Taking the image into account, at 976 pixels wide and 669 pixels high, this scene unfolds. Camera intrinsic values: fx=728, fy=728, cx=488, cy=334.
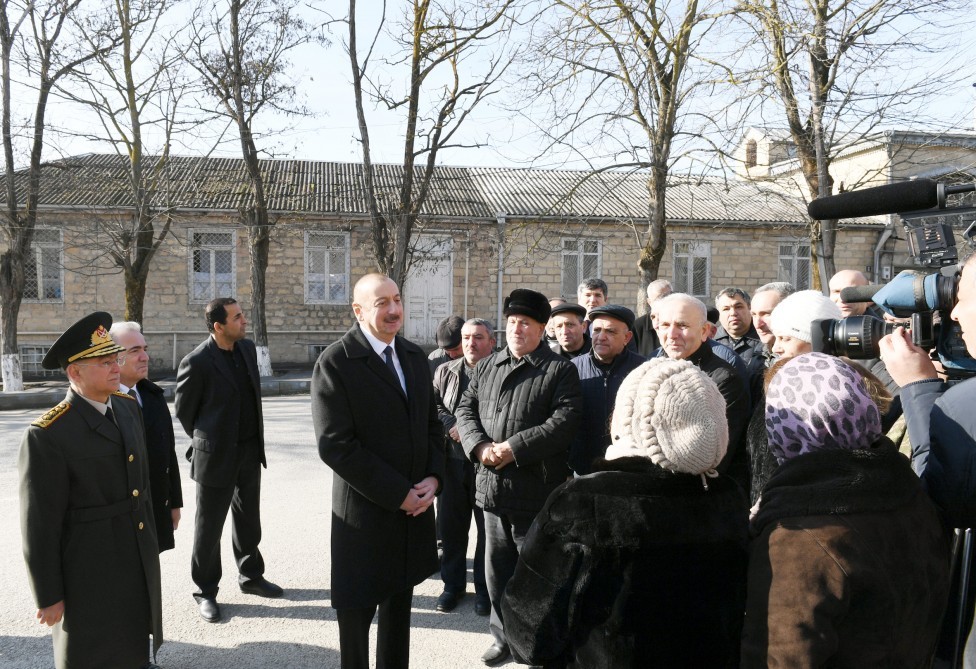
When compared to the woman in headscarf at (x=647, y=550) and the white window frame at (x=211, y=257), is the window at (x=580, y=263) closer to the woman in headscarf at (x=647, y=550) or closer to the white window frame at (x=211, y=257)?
the white window frame at (x=211, y=257)

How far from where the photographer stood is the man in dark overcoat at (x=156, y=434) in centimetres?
379

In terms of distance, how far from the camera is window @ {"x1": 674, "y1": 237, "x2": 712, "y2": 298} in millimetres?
21844

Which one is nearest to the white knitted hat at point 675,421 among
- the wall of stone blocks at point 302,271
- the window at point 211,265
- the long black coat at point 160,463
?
the long black coat at point 160,463

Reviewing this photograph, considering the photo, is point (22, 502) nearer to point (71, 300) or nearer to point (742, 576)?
point (742, 576)

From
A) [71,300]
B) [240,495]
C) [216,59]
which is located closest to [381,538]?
[240,495]

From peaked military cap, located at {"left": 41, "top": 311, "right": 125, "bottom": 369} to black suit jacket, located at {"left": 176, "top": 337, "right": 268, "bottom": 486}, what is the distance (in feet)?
4.30

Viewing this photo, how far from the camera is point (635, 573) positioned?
5.70 feet

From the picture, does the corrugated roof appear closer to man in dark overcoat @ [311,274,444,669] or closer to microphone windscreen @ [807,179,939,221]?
man in dark overcoat @ [311,274,444,669]

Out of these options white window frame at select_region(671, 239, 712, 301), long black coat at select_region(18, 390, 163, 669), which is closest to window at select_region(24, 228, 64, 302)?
white window frame at select_region(671, 239, 712, 301)

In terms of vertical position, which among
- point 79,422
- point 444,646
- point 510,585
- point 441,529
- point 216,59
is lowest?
point 444,646

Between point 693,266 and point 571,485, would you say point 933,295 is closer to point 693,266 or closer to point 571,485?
point 571,485

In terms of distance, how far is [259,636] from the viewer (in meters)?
3.87

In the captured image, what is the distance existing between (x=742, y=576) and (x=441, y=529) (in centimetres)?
303

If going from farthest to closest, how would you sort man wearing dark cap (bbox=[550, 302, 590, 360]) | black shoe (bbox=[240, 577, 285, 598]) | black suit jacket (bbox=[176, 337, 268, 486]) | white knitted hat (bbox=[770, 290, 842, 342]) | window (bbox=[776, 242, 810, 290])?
window (bbox=[776, 242, 810, 290]), man wearing dark cap (bbox=[550, 302, 590, 360]), black shoe (bbox=[240, 577, 285, 598]), black suit jacket (bbox=[176, 337, 268, 486]), white knitted hat (bbox=[770, 290, 842, 342])
